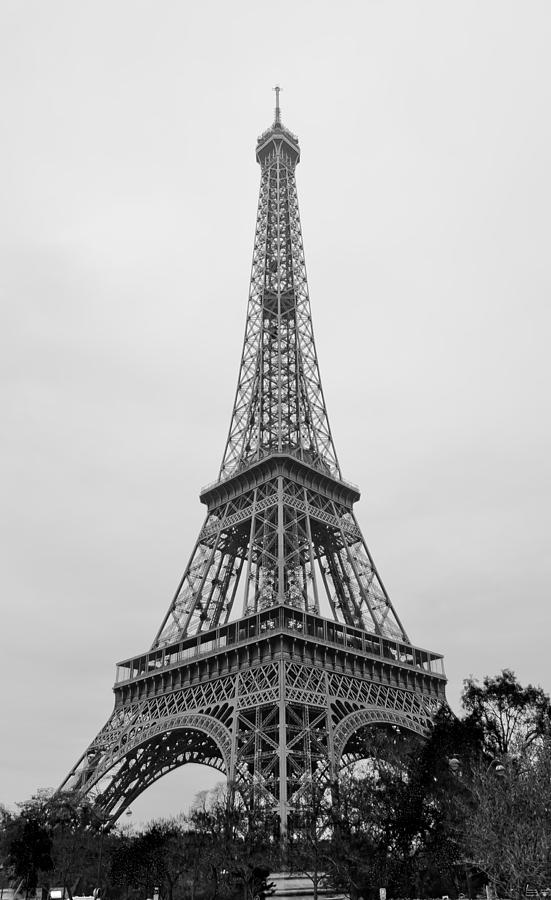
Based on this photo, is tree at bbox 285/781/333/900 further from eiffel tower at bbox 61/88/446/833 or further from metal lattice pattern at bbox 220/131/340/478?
metal lattice pattern at bbox 220/131/340/478

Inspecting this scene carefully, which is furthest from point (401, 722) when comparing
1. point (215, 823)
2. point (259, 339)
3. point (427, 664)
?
point (259, 339)

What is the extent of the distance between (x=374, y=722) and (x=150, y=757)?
1706 centimetres

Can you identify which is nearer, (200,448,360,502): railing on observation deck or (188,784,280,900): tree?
(188,784,280,900): tree

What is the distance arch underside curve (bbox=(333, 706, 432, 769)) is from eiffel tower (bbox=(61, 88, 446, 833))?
5.0 inches

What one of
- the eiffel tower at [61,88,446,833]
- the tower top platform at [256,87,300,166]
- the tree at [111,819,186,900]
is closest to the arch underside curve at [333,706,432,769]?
the eiffel tower at [61,88,446,833]

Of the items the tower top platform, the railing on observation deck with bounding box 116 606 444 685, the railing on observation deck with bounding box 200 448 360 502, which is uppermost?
the tower top platform

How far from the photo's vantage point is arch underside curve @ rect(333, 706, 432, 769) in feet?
153

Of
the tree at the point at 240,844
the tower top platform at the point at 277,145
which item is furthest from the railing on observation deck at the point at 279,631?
the tower top platform at the point at 277,145

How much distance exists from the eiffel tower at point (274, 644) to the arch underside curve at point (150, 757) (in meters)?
0.11

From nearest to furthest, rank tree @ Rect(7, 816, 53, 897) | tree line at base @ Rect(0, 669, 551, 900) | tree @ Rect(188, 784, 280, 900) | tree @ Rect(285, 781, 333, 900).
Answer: tree line at base @ Rect(0, 669, 551, 900)
tree @ Rect(285, 781, 333, 900)
tree @ Rect(188, 784, 280, 900)
tree @ Rect(7, 816, 53, 897)

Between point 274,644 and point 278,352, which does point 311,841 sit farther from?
point 278,352

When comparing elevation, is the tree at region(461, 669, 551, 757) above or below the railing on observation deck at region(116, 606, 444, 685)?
below

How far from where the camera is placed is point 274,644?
48906 millimetres

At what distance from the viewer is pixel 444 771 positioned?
38.8 metres
